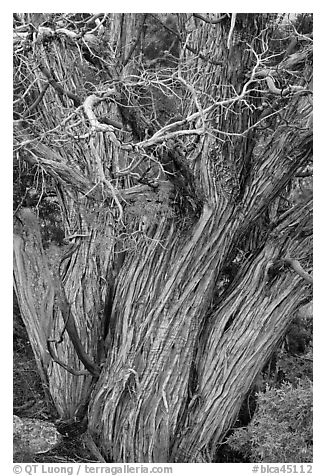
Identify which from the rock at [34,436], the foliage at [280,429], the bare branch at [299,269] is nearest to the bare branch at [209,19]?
the bare branch at [299,269]

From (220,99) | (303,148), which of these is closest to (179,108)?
(220,99)

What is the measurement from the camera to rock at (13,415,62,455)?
99.4 inches

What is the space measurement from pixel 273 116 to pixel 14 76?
3.71 ft

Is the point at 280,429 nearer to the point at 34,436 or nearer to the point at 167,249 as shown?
the point at 167,249

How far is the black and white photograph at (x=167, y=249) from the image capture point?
8.32 ft

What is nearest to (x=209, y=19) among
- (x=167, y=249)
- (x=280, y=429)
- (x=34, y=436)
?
(x=167, y=249)

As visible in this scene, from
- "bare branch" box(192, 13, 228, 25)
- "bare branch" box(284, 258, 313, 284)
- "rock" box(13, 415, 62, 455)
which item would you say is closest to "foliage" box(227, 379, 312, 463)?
"bare branch" box(284, 258, 313, 284)

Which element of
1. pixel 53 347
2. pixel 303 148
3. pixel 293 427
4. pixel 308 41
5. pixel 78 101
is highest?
pixel 308 41

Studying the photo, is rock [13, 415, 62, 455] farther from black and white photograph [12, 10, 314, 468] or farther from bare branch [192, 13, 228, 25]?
bare branch [192, 13, 228, 25]

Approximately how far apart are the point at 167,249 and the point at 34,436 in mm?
1010

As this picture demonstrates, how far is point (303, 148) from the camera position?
102 inches

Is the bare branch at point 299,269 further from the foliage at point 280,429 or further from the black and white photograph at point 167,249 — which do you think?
the foliage at point 280,429

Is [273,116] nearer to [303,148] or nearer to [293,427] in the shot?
[303,148]

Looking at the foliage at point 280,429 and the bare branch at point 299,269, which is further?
the bare branch at point 299,269
